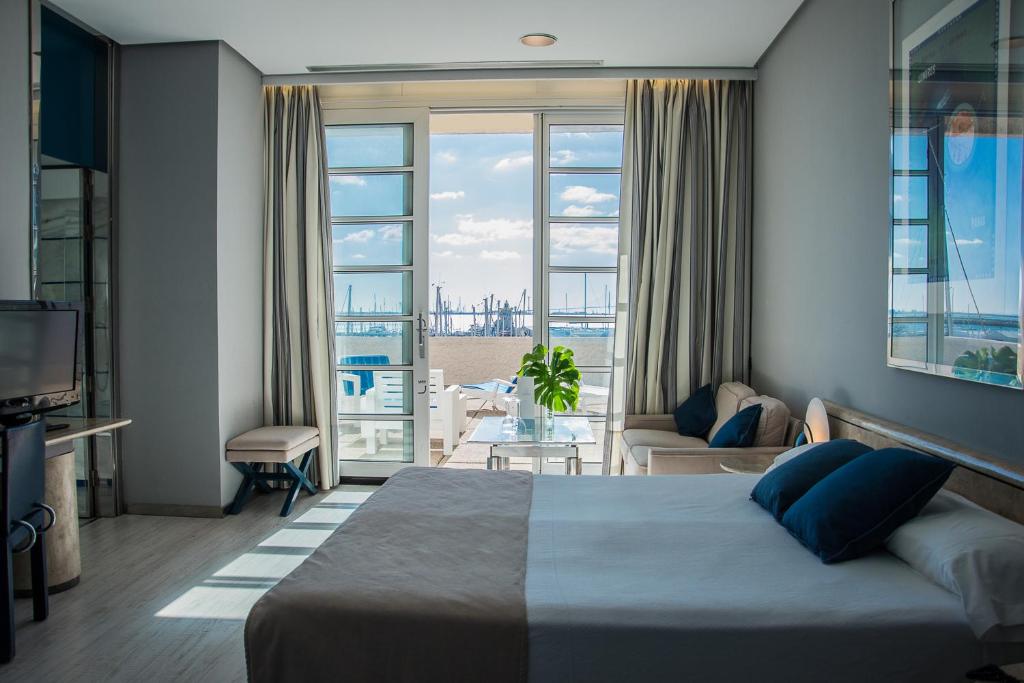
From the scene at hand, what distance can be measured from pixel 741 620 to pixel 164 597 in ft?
8.83

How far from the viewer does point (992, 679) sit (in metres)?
1.58

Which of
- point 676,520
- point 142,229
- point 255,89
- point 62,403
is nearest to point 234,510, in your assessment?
point 62,403

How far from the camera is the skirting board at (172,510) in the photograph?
14.6 ft

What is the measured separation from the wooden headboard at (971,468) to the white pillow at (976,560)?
0.11m

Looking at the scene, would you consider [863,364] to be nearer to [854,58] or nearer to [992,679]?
[854,58]

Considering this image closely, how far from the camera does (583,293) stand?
17.3 ft

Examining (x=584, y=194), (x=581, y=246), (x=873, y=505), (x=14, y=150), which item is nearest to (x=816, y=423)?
(x=873, y=505)

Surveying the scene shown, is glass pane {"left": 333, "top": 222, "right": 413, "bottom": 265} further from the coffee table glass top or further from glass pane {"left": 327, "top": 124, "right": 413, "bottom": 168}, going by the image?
the coffee table glass top

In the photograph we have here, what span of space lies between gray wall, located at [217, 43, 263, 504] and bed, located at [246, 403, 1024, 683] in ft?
9.23

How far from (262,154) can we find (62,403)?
7.96 ft

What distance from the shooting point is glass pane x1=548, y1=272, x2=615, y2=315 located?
5258 millimetres

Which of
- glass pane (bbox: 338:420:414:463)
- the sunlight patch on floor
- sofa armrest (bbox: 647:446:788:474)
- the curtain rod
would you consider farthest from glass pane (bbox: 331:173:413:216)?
sofa armrest (bbox: 647:446:788:474)

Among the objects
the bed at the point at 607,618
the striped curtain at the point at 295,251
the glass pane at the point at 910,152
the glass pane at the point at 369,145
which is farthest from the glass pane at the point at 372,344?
the glass pane at the point at 910,152

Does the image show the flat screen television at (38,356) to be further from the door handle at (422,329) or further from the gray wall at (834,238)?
the gray wall at (834,238)
